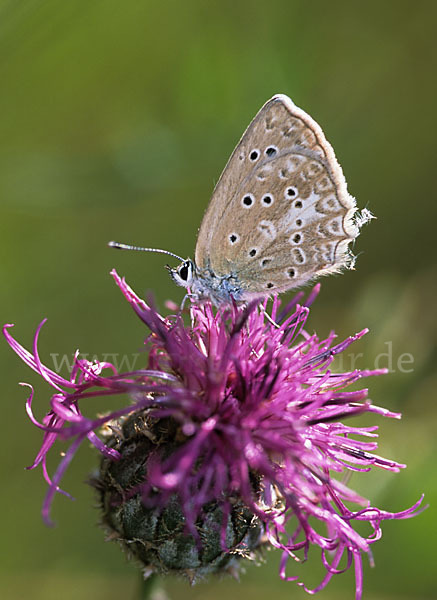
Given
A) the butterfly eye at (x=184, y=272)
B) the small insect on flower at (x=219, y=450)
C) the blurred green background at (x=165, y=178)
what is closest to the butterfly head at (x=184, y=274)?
the butterfly eye at (x=184, y=272)

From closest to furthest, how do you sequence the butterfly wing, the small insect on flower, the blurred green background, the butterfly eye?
the small insect on flower, the butterfly wing, the butterfly eye, the blurred green background

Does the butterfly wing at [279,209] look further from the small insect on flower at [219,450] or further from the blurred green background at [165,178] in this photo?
the blurred green background at [165,178]

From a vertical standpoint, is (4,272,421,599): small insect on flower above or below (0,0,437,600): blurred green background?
below

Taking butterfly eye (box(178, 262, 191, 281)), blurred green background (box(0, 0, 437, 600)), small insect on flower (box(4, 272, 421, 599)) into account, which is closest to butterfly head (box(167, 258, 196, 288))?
butterfly eye (box(178, 262, 191, 281))

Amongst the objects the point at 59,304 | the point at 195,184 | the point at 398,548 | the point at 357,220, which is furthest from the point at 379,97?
the point at 398,548

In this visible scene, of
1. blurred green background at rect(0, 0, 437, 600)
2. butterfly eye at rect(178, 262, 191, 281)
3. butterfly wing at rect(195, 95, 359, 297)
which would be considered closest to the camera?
butterfly wing at rect(195, 95, 359, 297)

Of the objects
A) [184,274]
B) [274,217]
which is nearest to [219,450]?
[184,274]

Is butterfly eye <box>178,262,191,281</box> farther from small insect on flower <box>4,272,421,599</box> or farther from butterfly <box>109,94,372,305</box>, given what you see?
small insect on flower <box>4,272,421,599</box>

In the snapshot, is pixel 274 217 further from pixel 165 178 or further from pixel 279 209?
pixel 165 178

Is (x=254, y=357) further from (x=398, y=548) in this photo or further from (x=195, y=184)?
(x=195, y=184)
